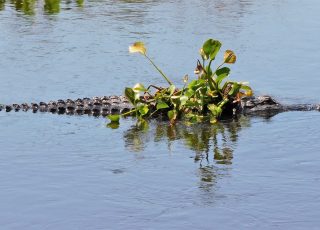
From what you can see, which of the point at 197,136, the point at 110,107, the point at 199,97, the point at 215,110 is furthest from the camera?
the point at 110,107

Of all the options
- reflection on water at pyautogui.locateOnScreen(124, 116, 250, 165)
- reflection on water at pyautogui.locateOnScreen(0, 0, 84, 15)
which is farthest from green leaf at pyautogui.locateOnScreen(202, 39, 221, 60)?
reflection on water at pyautogui.locateOnScreen(0, 0, 84, 15)

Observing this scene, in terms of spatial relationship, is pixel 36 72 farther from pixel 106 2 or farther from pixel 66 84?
pixel 106 2

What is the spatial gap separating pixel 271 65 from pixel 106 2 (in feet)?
24.5

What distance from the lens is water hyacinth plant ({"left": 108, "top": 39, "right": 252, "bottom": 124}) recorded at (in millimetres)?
10898

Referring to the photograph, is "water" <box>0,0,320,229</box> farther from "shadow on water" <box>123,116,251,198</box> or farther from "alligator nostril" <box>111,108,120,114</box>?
"alligator nostril" <box>111,108,120,114</box>

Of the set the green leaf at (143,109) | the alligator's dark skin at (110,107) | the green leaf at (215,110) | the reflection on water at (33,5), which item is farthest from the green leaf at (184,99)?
the reflection on water at (33,5)

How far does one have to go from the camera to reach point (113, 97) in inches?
451

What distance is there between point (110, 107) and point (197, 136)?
152cm

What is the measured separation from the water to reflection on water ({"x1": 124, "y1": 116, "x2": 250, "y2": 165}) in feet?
0.05

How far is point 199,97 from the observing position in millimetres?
10961

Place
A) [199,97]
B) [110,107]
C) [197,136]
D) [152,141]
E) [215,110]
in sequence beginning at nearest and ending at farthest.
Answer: [152,141] < [197,136] < [215,110] < [199,97] < [110,107]

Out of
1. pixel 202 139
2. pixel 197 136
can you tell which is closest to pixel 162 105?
pixel 197 136

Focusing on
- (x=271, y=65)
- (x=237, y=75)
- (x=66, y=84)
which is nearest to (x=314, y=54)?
(x=271, y=65)

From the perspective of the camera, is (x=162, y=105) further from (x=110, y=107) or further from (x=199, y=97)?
(x=110, y=107)
